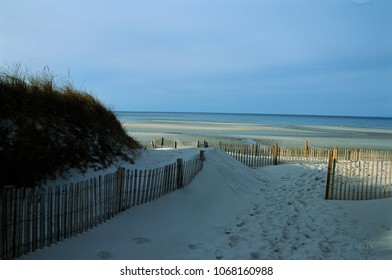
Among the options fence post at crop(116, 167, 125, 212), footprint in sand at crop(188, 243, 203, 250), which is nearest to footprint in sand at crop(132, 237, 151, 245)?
footprint in sand at crop(188, 243, 203, 250)

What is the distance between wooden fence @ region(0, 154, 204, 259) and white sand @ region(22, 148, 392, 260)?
17 centimetres

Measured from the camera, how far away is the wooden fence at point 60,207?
4066 mm

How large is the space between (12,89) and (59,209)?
352cm

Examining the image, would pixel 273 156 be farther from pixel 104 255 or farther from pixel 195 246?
pixel 104 255

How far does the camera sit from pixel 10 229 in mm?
4062

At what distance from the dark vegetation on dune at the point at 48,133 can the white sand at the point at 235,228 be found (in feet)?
4.59

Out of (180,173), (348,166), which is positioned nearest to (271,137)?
(348,166)

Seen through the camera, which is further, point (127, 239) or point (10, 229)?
point (127, 239)

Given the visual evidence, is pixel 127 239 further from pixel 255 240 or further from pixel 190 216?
pixel 255 240

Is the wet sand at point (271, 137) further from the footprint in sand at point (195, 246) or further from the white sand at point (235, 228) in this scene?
the footprint in sand at point (195, 246)

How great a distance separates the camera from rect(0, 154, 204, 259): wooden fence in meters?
4.07

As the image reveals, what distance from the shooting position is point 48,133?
6418 millimetres
